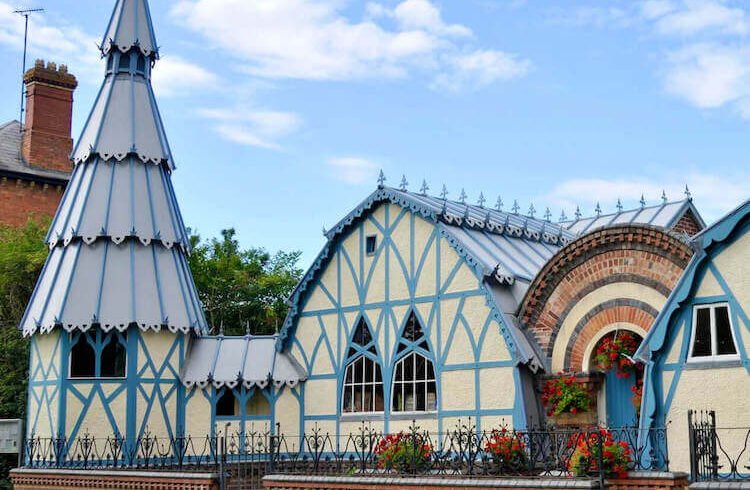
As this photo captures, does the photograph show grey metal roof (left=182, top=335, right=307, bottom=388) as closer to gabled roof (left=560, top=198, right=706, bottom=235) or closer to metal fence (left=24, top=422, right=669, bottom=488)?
metal fence (left=24, top=422, right=669, bottom=488)

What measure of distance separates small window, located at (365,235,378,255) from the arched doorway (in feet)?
20.3

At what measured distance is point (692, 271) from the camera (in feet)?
53.6

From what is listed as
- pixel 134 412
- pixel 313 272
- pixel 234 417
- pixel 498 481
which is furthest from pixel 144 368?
pixel 498 481

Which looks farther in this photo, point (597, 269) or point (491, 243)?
point (491, 243)

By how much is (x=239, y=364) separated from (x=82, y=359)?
3786 millimetres

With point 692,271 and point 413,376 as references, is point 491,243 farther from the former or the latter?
point 692,271

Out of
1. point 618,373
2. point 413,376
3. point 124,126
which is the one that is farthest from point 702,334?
point 124,126

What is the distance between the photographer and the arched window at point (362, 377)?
2253cm

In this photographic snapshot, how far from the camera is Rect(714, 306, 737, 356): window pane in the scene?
16.2m

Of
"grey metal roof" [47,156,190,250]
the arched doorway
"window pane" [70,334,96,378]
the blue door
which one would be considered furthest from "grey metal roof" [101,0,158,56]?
the blue door

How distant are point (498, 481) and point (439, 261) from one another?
8.85 metres

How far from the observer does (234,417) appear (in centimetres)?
2391

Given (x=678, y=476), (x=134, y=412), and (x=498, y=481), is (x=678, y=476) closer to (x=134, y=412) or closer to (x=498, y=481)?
(x=498, y=481)

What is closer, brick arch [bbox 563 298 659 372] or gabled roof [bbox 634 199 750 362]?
gabled roof [bbox 634 199 750 362]
